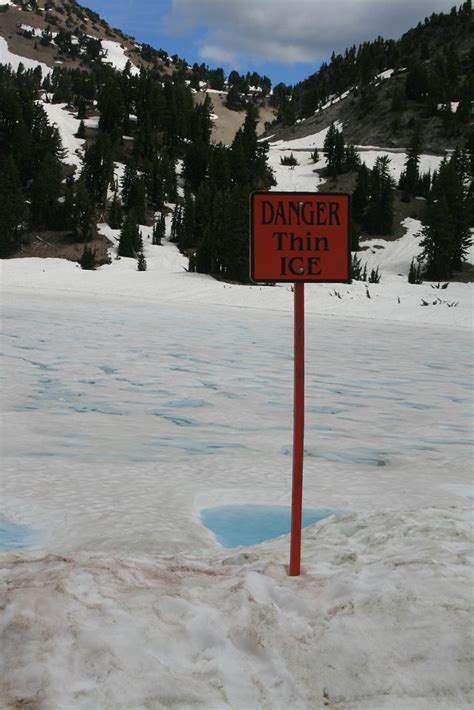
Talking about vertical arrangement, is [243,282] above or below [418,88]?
below

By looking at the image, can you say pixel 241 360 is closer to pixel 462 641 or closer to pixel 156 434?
pixel 156 434

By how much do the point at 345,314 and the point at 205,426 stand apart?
2000cm

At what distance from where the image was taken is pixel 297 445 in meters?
3.34

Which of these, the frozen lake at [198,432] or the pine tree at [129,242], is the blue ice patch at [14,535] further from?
the pine tree at [129,242]

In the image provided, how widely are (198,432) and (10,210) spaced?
41521mm

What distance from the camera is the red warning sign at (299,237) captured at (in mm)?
3193

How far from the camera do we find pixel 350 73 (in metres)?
117

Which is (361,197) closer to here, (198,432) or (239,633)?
(198,432)

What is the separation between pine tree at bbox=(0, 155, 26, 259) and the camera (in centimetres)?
4303

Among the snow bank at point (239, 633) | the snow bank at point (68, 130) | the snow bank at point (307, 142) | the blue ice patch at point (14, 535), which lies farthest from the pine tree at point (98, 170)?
the snow bank at point (239, 633)

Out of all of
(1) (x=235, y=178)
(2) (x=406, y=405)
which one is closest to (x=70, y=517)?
(2) (x=406, y=405)

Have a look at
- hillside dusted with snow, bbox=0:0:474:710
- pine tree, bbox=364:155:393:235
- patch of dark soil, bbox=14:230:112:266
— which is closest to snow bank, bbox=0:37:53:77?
patch of dark soil, bbox=14:230:112:266

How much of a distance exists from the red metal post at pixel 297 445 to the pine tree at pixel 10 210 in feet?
144

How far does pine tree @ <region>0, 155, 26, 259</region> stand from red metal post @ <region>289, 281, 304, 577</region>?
144 feet
